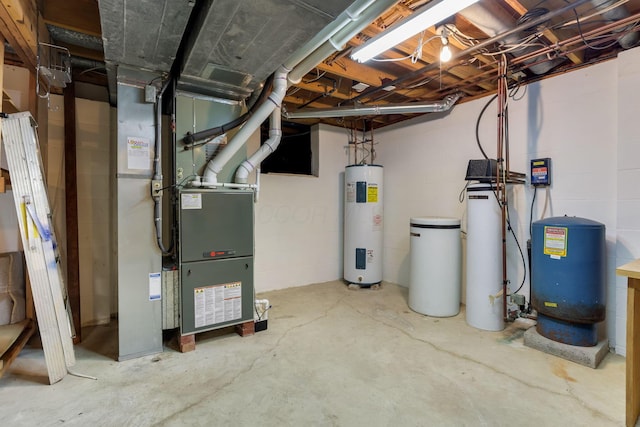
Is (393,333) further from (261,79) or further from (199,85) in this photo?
(199,85)

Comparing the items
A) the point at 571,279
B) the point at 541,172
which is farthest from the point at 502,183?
the point at 571,279

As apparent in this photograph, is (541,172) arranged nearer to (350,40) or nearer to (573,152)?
(573,152)

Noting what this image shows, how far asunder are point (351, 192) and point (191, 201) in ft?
7.63

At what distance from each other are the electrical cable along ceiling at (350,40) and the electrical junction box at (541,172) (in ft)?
2.74

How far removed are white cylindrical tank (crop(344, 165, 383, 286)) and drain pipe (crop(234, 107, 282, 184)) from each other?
5.15 feet

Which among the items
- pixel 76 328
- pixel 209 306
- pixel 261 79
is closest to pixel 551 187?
pixel 261 79

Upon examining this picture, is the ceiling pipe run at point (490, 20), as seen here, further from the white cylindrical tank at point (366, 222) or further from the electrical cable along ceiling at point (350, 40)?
the white cylindrical tank at point (366, 222)

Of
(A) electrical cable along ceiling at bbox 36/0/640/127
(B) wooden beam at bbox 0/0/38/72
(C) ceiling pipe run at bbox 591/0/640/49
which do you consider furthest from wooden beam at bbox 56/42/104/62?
(C) ceiling pipe run at bbox 591/0/640/49

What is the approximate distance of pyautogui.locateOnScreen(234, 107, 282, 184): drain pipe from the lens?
275cm

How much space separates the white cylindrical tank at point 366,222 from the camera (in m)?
4.09

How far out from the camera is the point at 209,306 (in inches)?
97.3

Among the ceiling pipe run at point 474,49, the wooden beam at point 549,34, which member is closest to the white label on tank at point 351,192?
the ceiling pipe run at point 474,49

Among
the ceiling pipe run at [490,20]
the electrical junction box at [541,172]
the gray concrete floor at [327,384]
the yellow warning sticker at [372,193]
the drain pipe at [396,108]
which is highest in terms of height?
the ceiling pipe run at [490,20]

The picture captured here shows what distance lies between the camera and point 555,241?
234 centimetres
